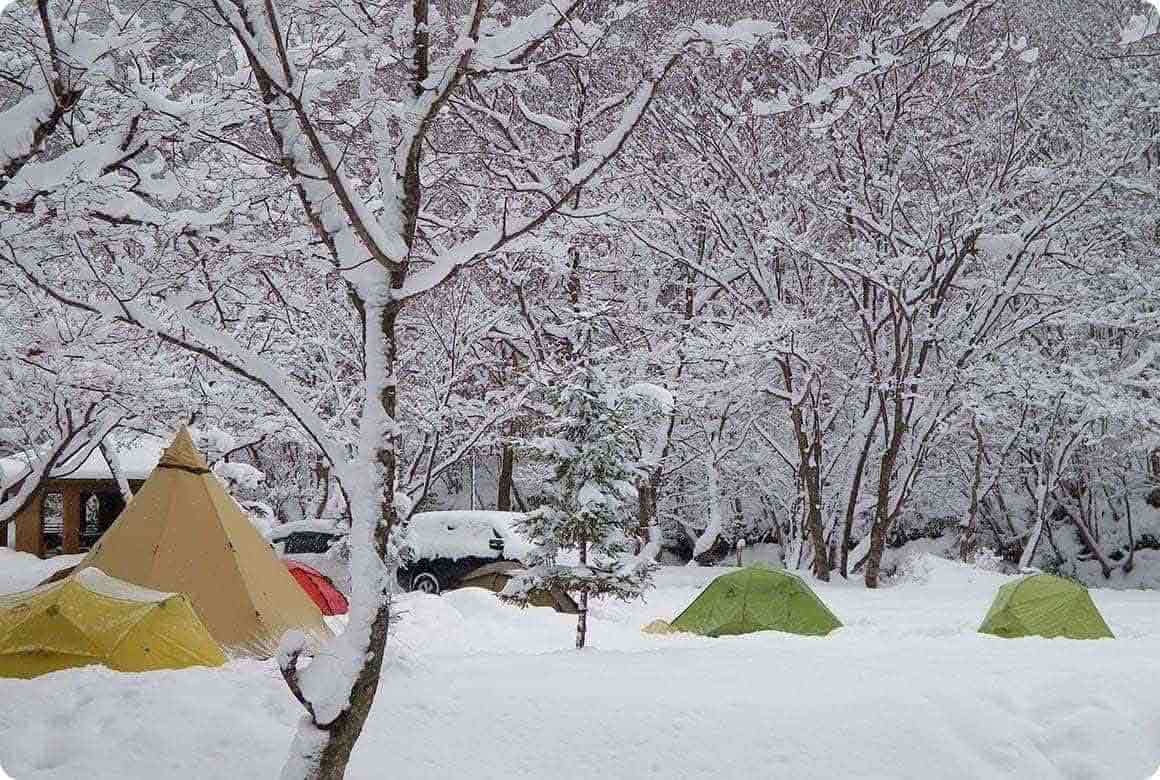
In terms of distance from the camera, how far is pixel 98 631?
→ 7168 millimetres

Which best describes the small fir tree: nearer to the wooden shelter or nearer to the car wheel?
the car wheel

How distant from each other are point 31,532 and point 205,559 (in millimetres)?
18934

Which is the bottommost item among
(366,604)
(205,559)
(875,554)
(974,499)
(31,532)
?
(31,532)

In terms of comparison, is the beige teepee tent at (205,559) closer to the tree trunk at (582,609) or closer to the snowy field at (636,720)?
the snowy field at (636,720)

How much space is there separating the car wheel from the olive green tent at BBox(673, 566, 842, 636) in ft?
17.7

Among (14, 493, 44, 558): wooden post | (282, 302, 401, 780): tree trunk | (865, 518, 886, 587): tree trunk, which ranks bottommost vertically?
(14, 493, 44, 558): wooden post

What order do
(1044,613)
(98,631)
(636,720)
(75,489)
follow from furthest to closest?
(75,489) → (1044,613) → (98,631) → (636,720)

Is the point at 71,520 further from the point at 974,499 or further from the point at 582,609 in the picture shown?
the point at 974,499

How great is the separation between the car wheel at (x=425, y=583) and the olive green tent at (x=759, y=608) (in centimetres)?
538

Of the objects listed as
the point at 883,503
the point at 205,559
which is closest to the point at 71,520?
the point at 205,559

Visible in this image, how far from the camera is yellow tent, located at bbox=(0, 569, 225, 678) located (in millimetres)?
7070

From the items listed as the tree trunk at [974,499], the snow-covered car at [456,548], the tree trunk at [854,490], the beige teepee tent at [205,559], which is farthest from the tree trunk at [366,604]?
the tree trunk at [974,499]

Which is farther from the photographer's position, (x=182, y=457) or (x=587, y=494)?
(x=182, y=457)

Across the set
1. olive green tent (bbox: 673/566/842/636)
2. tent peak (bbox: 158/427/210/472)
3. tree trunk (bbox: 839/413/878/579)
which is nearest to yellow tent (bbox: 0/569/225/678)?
tent peak (bbox: 158/427/210/472)
